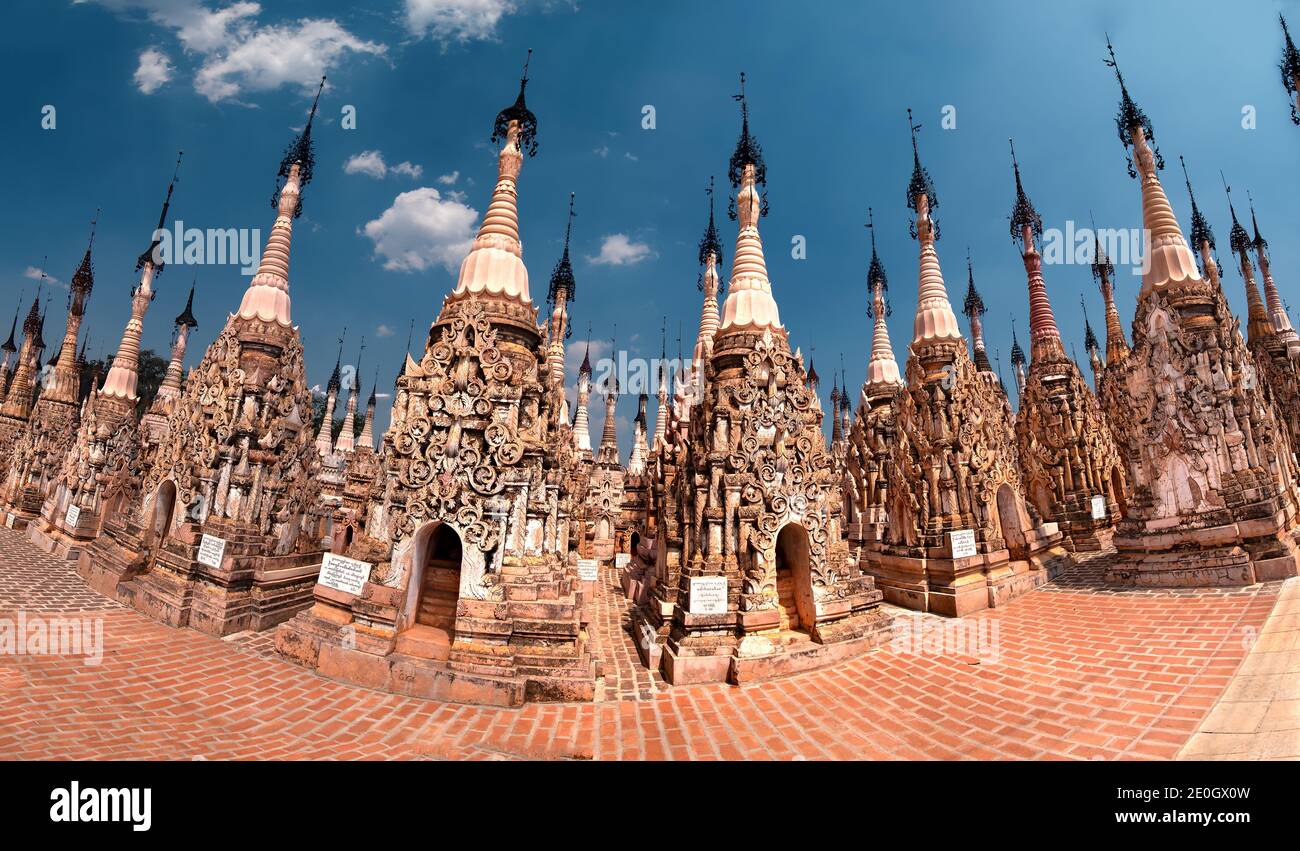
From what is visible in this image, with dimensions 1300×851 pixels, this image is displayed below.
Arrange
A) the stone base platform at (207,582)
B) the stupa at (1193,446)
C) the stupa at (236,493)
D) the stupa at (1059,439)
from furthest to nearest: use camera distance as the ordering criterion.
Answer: the stupa at (1059,439) → the stupa at (1193,446) → the stupa at (236,493) → the stone base platform at (207,582)

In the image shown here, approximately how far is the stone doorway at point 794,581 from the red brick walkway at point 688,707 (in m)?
1.18

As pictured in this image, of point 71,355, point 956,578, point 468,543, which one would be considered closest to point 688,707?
point 468,543

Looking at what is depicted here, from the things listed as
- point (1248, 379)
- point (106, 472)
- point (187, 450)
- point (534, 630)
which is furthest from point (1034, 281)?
point (106, 472)

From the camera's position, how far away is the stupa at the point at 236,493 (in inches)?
379

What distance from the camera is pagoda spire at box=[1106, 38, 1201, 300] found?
1231 centimetres

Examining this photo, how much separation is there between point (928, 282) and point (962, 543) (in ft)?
25.7

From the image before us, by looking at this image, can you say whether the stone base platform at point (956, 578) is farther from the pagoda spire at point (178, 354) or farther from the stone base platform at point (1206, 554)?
the pagoda spire at point (178, 354)

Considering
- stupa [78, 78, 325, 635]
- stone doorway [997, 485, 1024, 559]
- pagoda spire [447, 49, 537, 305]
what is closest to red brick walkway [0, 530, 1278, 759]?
stupa [78, 78, 325, 635]

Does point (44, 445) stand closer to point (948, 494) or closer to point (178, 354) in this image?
point (178, 354)

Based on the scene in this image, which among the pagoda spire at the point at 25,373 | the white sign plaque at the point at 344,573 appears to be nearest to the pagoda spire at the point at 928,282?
the white sign plaque at the point at 344,573

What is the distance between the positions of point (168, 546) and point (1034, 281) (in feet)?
95.2

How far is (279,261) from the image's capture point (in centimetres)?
1186

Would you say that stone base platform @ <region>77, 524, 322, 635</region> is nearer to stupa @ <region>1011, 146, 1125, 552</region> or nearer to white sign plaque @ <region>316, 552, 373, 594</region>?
white sign plaque @ <region>316, 552, 373, 594</region>

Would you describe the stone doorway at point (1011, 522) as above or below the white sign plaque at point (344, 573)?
above
